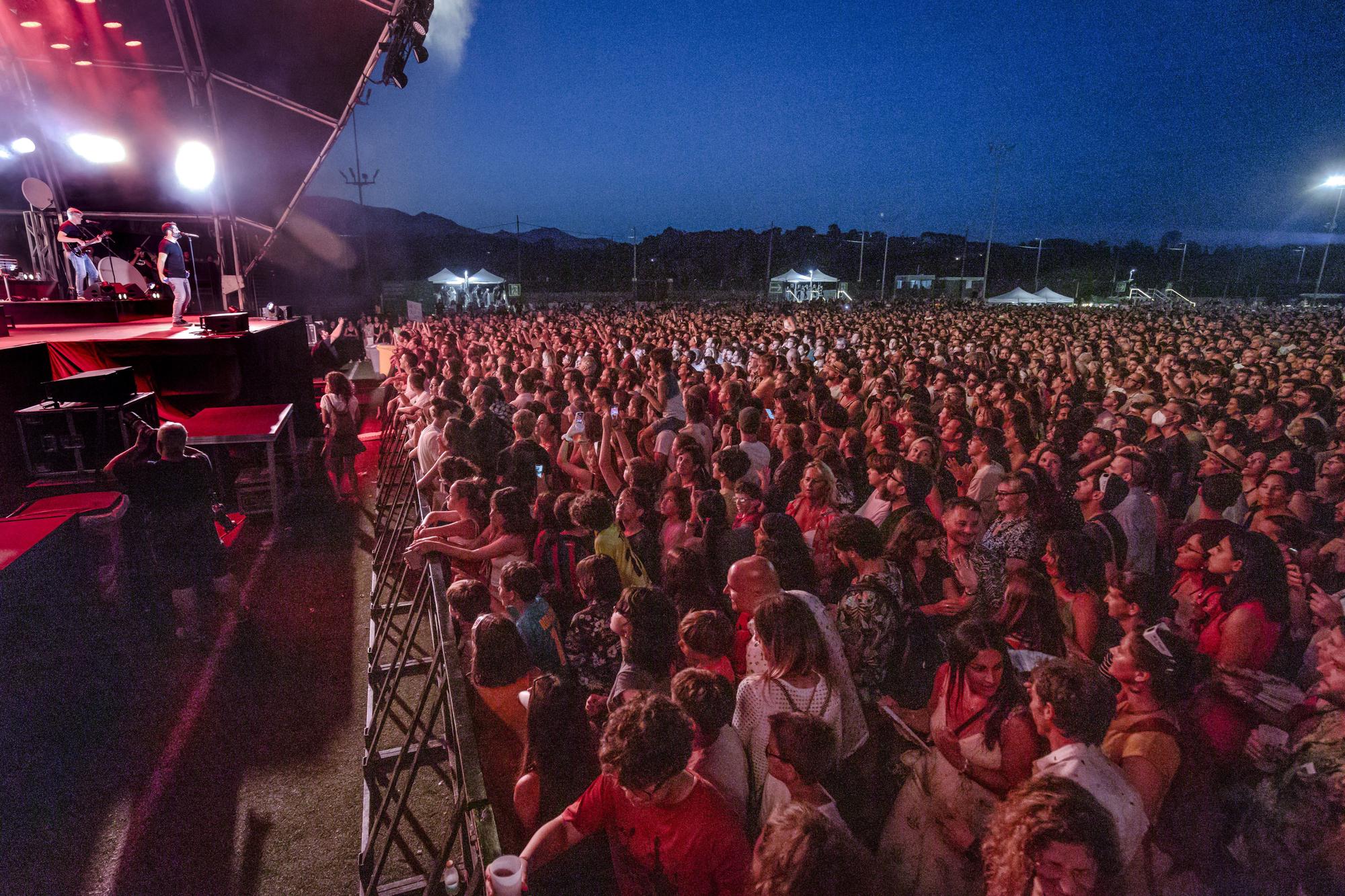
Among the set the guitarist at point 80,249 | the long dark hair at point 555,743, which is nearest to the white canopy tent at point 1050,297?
the guitarist at point 80,249

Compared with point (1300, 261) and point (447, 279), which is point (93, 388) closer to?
point (447, 279)

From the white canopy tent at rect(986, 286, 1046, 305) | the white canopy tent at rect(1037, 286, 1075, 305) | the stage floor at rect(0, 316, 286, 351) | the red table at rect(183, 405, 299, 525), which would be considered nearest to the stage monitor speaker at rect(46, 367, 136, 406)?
the red table at rect(183, 405, 299, 525)

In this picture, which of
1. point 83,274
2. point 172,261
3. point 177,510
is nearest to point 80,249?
point 83,274

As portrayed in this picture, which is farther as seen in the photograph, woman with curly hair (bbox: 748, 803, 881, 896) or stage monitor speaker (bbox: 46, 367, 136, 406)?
stage monitor speaker (bbox: 46, 367, 136, 406)

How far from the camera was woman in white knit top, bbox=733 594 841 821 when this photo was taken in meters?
2.25

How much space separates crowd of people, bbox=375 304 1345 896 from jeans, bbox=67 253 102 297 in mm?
9923

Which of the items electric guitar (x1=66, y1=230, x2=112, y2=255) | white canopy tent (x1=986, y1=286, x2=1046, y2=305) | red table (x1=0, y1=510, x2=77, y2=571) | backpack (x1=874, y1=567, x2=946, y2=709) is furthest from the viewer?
white canopy tent (x1=986, y1=286, x2=1046, y2=305)

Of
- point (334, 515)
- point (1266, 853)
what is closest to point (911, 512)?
point (1266, 853)

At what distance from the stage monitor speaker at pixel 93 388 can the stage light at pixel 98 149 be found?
1098 centimetres

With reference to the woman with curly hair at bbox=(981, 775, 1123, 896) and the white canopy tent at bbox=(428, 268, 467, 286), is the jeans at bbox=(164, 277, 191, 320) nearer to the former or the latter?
the woman with curly hair at bbox=(981, 775, 1123, 896)

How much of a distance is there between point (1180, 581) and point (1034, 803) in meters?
2.42

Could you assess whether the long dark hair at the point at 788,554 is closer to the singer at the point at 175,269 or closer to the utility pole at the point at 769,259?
the singer at the point at 175,269

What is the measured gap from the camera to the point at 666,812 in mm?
1854

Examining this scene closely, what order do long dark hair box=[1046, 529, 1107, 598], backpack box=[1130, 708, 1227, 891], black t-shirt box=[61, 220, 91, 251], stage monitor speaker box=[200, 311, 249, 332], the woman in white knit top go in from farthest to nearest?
black t-shirt box=[61, 220, 91, 251] → stage monitor speaker box=[200, 311, 249, 332] → long dark hair box=[1046, 529, 1107, 598] → the woman in white knit top → backpack box=[1130, 708, 1227, 891]
